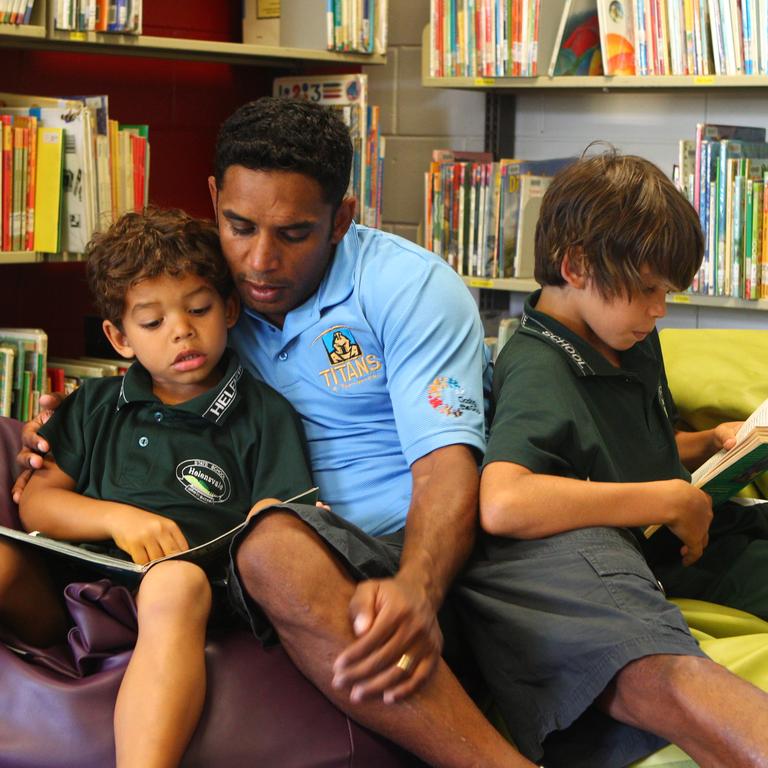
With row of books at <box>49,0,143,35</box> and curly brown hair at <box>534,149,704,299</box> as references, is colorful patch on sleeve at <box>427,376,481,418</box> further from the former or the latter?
row of books at <box>49,0,143,35</box>

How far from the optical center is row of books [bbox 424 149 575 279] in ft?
10.1

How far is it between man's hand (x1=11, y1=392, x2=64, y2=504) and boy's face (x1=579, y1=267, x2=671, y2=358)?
762mm

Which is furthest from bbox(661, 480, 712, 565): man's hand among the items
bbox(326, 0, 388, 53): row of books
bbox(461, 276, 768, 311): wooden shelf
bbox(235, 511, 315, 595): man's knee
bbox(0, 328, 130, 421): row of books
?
bbox(326, 0, 388, 53): row of books

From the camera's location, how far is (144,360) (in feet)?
5.31

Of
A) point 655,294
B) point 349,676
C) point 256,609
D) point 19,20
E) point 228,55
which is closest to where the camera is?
point 349,676

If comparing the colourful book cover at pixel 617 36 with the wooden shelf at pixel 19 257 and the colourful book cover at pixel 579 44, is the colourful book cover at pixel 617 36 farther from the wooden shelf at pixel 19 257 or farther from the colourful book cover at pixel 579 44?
the wooden shelf at pixel 19 257

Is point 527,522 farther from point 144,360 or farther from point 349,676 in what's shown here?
point 144,360

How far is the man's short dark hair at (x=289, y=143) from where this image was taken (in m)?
1.62

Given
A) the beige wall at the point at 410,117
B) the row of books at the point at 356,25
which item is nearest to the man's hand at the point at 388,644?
the row of books at the point at 356,25

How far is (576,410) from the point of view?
1521mm

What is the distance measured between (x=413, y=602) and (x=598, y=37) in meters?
2.13

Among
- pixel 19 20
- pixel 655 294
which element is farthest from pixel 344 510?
pixel 19 20

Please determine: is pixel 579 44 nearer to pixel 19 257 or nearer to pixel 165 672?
pixel 19 257

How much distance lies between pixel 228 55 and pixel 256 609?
6.84 ft
